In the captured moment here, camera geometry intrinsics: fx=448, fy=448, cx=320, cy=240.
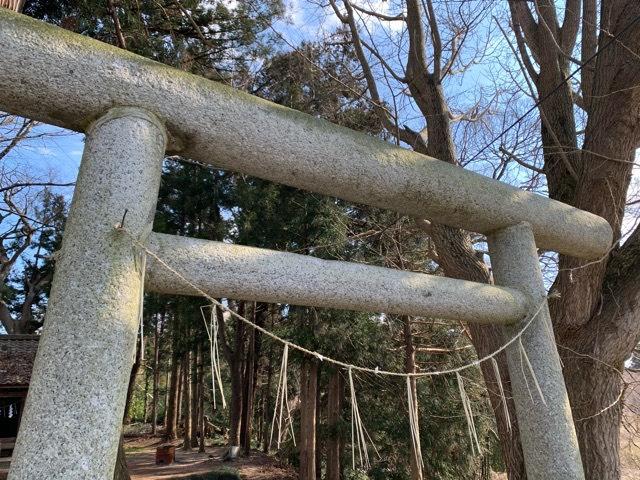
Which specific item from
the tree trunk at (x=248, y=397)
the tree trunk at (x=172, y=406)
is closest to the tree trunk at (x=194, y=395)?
the tree trunk at (x=172, y=406)

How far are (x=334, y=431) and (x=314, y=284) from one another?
26.9 ft

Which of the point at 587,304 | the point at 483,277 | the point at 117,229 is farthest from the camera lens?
the point at 483,277

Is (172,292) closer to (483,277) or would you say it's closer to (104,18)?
(483,277)

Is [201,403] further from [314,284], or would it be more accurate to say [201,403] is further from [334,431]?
[314,284]

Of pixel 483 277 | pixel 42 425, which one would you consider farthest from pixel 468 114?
pixel 42 425

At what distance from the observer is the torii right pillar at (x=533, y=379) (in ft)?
5.42

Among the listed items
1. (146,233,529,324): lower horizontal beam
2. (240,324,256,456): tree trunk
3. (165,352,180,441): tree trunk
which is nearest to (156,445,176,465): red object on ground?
(240,324,256,456): tree trunk

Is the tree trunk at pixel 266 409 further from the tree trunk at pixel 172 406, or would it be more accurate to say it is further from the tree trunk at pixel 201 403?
the tree trunk at pixel 172 406

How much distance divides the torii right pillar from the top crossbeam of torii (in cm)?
12

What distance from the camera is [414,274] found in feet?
5.49

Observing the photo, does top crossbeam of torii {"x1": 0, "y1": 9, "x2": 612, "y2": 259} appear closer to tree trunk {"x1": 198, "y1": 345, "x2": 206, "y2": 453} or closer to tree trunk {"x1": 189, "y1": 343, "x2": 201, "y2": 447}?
tree trunk {"x1": 198, "y1": 345, "x2": 206, "y2": 453}

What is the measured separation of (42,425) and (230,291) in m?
0.53

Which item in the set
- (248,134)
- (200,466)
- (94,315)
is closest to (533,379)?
(248,134)

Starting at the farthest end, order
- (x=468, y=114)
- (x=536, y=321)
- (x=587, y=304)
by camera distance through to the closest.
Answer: (x=468, y=114) < (x=587, y=304) < (x=536, y=321)
